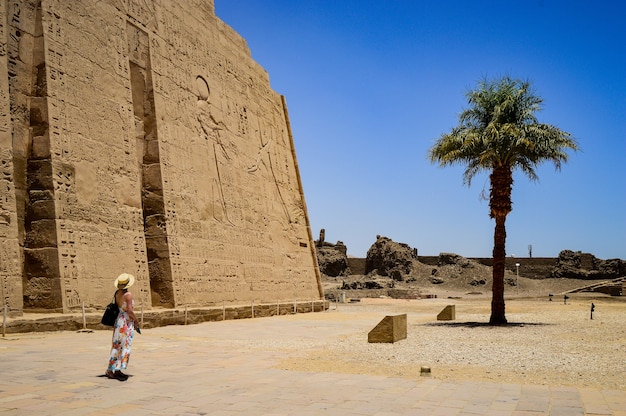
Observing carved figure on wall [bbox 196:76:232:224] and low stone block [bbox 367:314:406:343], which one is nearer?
low stone block [bbox 367:314:406:343]

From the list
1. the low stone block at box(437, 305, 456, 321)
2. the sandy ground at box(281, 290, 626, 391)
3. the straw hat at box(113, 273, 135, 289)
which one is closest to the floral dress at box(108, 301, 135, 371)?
the straw hat at box(113, 273, 135, 289)

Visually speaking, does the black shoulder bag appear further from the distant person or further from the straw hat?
the straw hat

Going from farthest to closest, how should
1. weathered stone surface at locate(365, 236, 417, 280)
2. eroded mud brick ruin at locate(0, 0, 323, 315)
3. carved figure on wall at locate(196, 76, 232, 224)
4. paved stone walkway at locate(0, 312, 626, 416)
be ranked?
weathered stone surface at locate(365, 236, 417, 280), carved figure on wall at locate(196, 76, 232, 224), eroded mud brick ruin at locate(0, 0, 323, 315), paved stone walkway at locate(0, 312, 626, 416)

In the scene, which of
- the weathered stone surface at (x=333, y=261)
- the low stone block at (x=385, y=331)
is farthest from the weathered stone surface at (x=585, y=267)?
the low stone block at (x=385, y=331)

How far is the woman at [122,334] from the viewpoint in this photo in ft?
18.0

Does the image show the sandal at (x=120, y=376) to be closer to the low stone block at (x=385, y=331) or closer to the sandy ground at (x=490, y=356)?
the sandy ground at (x=490, y=356)

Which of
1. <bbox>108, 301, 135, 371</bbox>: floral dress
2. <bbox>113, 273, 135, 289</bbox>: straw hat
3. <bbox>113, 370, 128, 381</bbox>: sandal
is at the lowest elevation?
<bbox>113, 370, 128, 381</bbox>: sandal

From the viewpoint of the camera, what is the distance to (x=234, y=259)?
52.7ft

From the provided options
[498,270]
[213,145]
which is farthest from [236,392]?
[213,145]

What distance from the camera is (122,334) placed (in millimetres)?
5684

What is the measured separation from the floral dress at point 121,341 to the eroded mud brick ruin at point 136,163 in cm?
467

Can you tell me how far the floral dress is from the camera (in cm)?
552

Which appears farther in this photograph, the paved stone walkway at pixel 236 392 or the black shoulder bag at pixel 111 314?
the black shoulder bag at pixel 111 314

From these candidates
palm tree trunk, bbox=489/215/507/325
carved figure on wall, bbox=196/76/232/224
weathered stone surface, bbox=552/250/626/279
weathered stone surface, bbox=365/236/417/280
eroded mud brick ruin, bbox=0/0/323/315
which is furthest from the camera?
weathered stone surface, bbox=365/236/417/280
